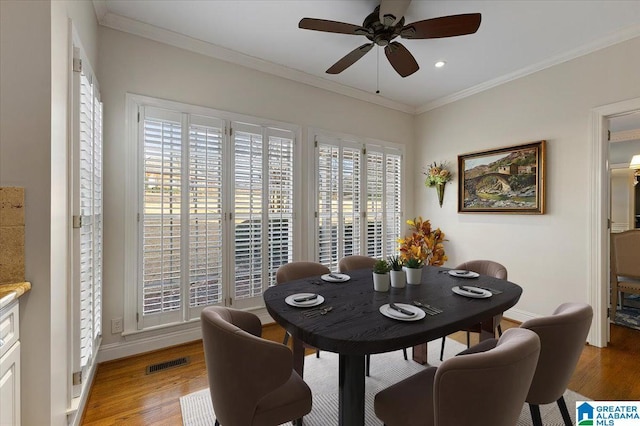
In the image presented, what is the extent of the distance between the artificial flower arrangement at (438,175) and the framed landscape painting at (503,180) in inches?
7.3

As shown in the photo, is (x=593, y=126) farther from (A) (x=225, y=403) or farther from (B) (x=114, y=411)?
(B) (x=114, y=411)

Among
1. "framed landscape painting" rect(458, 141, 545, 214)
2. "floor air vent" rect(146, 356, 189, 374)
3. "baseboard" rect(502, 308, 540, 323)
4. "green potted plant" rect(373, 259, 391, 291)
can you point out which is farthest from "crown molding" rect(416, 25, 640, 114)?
"floor air vent" rect(146, 356, 189, 374)

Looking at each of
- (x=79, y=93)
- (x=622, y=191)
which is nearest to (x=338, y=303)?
(x=79, y=93)

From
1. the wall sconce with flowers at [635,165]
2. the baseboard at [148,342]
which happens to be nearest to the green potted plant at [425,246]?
the baseboard at [148,342]

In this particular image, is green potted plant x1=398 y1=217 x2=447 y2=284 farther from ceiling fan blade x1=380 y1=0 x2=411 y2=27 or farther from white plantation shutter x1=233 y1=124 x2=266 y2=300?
ceiling fan blade x1=380 y1=0 x2=411 y2=27

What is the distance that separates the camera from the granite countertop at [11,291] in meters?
1.08

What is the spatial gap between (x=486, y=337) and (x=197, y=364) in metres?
2.34

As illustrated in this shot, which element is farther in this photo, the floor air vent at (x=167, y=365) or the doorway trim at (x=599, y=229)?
the doorway trim at (x=599, y=229)

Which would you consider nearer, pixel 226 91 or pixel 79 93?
pixel 79 93

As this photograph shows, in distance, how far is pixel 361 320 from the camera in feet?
4.28

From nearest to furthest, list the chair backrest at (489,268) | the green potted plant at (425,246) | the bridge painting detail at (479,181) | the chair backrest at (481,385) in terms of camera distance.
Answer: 1. the chair backrest at (481,385)
2. the chair backrest at (489,268)
3. the green potted plant at (425,246)
4. the bridge painting detail at (479,181)

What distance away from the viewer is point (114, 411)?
74.5 inches

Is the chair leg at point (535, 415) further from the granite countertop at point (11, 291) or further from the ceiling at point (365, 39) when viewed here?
the ceiling at point (365, 39)

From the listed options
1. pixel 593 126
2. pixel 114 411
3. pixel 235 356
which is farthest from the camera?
pixel 593 126
